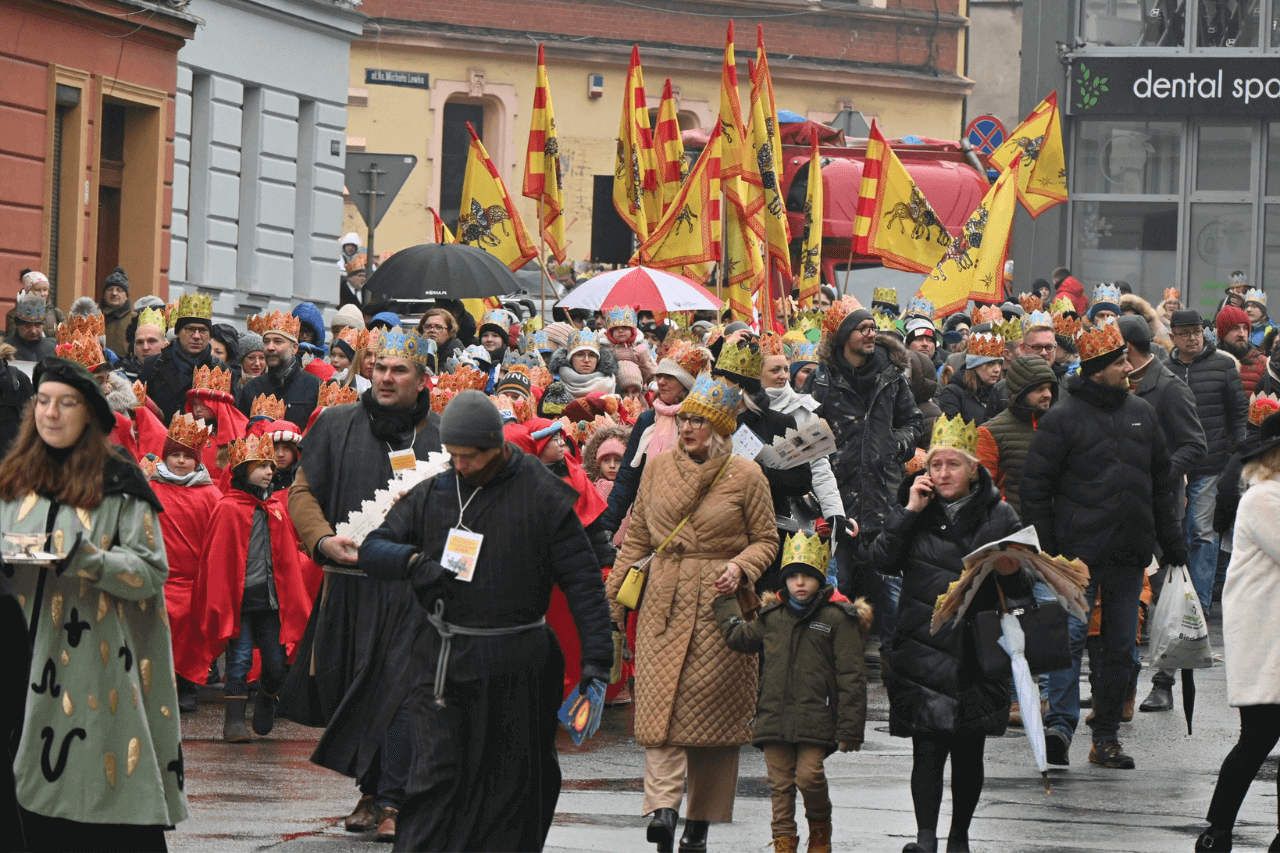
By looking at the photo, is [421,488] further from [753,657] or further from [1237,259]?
[1237,259]

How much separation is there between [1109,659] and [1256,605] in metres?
2.28

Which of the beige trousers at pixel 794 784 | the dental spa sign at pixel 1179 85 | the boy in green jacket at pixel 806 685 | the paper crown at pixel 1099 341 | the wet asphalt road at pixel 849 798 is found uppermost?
the dental spa sign at pixel 1179 85

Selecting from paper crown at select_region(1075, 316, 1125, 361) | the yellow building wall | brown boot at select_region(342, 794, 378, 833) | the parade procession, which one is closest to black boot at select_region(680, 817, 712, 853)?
the parade procession

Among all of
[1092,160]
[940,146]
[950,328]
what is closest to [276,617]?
[950,328]

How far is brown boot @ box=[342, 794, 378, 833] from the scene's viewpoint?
8.71m

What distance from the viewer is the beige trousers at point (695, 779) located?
352 inches

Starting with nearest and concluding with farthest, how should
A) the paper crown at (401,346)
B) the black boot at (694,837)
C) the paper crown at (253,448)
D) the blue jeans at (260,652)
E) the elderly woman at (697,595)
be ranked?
the black boot at (694,837)
the paper crown at (401,346)
the elderly woman at (697,595)
the blue jeans at (260,652)
the paper crown at (253,448)

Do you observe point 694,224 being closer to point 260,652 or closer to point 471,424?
point 260,652

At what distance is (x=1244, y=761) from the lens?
28.3 ft

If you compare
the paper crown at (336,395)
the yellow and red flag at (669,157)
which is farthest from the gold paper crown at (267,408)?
the yellow and red flag at (669,157)

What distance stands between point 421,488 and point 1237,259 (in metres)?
27.3

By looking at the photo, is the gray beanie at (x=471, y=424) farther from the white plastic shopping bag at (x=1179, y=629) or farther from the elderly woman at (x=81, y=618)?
the white plastic shopping bag at (x=1179, y=629)

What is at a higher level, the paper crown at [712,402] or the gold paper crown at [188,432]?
the paper crown at [712,402]

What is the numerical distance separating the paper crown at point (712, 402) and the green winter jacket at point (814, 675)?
2.88 feet
